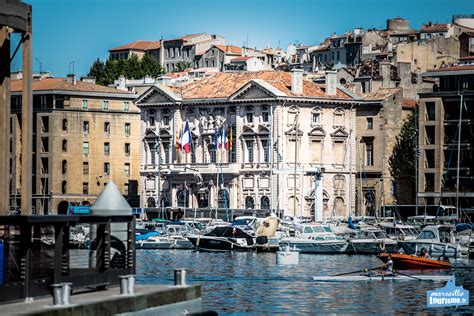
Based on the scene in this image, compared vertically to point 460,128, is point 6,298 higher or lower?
lower

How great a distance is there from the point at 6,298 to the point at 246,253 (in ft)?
209

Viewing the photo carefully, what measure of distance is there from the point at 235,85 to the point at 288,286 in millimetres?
71266

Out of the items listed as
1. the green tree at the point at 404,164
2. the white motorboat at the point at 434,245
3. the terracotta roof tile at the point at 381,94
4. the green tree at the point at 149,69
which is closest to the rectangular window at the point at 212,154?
the terracotta roof tile at the point at 381,94

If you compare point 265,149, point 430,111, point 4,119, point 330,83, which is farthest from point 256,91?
point 4,119

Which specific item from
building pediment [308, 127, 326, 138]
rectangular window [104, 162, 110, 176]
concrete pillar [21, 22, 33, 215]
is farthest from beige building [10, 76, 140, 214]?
concrete pillar [21, 22, 33, 215]

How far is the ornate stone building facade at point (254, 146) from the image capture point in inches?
5089

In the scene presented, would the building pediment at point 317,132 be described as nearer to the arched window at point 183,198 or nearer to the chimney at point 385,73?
the chimney at point 385,73

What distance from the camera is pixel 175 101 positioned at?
13650cm

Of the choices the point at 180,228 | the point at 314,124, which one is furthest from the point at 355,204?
the point at 180,228

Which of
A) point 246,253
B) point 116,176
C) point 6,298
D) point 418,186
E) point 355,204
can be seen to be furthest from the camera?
point 116,176

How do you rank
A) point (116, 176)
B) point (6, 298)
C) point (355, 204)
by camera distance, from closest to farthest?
1. point (6, 298)
2. point (355, 204)
3. point (116, 176)

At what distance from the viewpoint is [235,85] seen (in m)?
136

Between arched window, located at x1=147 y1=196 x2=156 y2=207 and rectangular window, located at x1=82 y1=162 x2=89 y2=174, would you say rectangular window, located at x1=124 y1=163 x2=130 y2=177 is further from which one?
arched window, located at x1=147 y1=196 x2=156 y2=207

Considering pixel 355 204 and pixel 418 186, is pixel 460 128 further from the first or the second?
pixel 355 204
